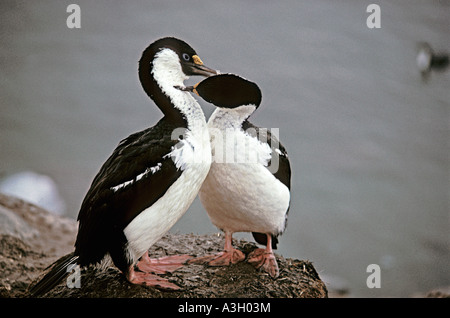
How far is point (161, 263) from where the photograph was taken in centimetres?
175

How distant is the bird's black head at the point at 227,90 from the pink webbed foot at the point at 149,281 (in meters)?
0.62

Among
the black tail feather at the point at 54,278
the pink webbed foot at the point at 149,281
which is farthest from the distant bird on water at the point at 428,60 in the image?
the black tail feather at the point at 54,278

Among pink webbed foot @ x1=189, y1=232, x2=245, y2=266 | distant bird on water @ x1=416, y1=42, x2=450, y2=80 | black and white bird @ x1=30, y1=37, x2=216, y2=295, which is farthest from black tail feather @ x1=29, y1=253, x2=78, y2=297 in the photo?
distant bird on water @ x1=416, y1=42, x2=450, y2=80

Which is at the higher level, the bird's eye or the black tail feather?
the bird's eye

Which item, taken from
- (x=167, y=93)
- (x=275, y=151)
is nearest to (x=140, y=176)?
(x=167, y=93)

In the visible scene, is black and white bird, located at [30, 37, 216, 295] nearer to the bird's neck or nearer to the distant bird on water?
the bird's neck

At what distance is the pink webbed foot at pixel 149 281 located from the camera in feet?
5.19

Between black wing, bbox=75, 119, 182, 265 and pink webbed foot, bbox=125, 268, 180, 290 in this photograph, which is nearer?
black wing, bbox=75, 119, 182, 265

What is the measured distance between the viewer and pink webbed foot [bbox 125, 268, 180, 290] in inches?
62.3

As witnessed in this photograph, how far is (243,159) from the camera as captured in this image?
160cm

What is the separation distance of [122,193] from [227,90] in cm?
48
